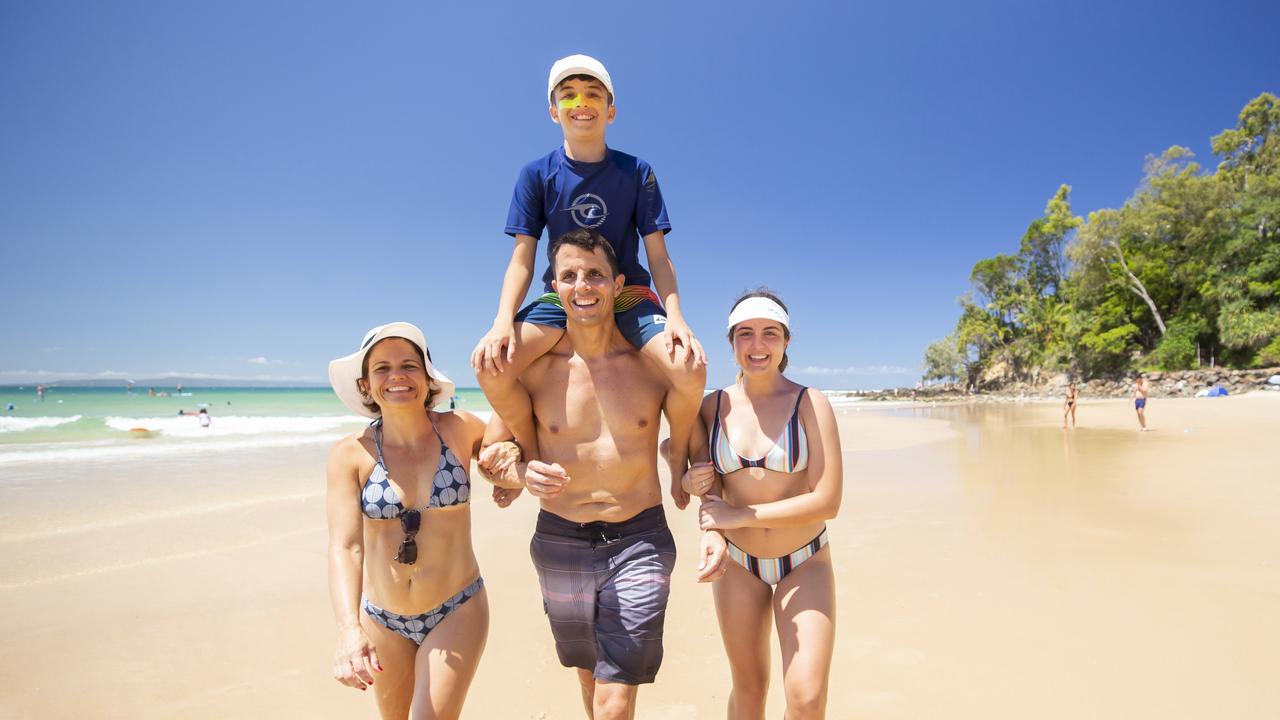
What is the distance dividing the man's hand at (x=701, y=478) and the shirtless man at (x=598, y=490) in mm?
222

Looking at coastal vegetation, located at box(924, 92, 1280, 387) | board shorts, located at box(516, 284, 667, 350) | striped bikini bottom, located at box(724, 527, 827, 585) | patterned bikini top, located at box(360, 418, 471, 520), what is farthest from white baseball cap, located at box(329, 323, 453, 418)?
coastal vegetation, located at box(924, 92, 1280, 387)

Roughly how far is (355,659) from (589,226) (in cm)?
235

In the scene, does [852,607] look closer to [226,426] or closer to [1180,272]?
[226,426]

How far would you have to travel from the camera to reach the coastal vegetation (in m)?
31.2

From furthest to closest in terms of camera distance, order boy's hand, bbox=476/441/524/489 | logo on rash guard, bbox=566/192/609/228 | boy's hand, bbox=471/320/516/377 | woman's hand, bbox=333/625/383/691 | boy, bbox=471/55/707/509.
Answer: logo on rash guard, bbox=566/192/609/228, boy, bbox=471/55/707/509, boy's hand, bbox=476/441/524/489, boy's hand, bbox=471/320/516/377, woman's hand, bbox=333/625/383/691

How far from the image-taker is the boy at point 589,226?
2939 millimetres

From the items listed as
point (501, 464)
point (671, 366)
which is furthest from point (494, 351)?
point (671, 366)

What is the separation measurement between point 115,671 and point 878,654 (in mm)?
5989

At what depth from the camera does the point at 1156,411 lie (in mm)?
22891

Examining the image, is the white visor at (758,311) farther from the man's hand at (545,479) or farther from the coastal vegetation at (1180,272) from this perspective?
the coastal vegetation at (1180,272)

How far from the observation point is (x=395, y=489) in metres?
2.72

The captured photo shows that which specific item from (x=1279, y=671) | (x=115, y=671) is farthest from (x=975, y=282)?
(x=115, y=671)

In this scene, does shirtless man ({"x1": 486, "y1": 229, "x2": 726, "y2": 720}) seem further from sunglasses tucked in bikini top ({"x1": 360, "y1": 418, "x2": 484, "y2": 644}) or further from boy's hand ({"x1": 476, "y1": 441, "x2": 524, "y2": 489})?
sunglasses tucked in bikini top ({"x1": 360, "y1": 418, "x2": 484, "y2": 644})

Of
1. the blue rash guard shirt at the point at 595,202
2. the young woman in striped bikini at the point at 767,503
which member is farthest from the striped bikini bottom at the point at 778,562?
the blue rash guard shirt at the point at 595,202
